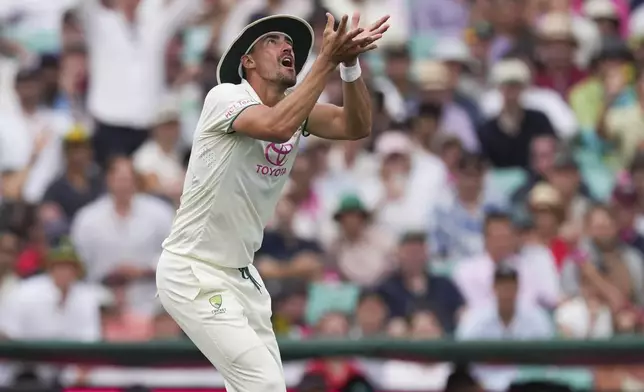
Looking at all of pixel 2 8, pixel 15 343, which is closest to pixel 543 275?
pixel 15 343

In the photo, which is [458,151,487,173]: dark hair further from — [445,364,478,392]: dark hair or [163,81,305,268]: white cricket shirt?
[163,81,305,268]: white cricket shirt

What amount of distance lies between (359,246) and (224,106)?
15.7ft

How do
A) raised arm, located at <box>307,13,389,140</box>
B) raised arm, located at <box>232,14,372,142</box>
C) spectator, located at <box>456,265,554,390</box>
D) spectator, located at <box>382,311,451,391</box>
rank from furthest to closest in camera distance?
Result: spectator, located at <box>456,265,554,390</box> → spectator, located at <box>382,311,451,391</box> → raised arm, located at <box>307,13,389,140</box> → raised arm, located at <box>232,14,372,142</box>

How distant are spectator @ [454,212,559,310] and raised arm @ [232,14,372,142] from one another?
4.58 metres

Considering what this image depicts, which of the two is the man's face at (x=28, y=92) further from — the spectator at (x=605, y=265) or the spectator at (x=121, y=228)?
the spectator at (x=605, y=265)

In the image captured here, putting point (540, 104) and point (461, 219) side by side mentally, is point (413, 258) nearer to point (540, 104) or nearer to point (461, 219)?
point (461, 219)

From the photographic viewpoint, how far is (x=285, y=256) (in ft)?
35.1

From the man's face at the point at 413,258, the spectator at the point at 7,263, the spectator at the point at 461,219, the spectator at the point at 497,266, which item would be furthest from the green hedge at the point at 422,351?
the spectator at the point at 461,219

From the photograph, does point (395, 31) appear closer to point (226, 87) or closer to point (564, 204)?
point (564, 204)

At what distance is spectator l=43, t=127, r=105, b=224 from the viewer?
37.1 ft

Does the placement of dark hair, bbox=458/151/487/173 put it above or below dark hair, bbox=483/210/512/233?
above

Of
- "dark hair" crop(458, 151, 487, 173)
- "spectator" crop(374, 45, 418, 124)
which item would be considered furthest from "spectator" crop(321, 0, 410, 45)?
"dark hair" crop(458, 151, 487, 173)

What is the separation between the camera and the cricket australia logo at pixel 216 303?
19.9ft

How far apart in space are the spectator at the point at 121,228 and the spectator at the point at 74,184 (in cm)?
22
